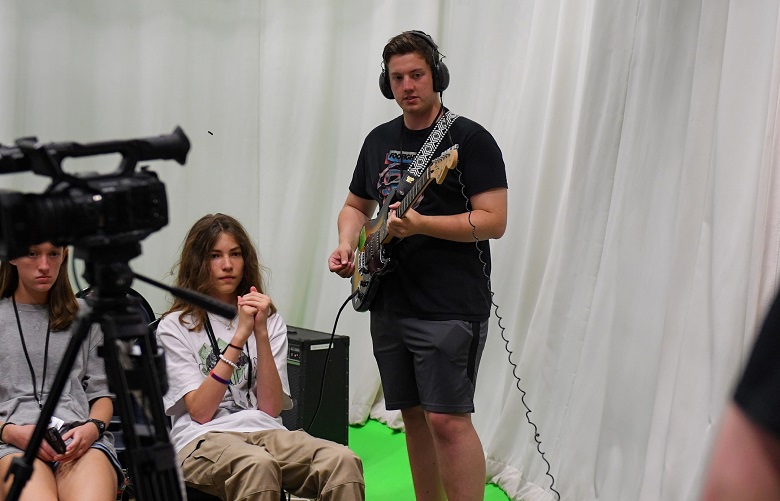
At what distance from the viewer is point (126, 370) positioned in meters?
1.23

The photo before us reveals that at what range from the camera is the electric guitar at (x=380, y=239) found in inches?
86.7

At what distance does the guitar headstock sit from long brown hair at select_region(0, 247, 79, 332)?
3.38 ft

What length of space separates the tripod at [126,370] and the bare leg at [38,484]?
0.97m

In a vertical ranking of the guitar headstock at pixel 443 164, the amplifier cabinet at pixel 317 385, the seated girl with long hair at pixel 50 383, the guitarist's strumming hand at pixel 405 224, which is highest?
the guitar headstock at pixel 443 164

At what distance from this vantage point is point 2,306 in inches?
93.7

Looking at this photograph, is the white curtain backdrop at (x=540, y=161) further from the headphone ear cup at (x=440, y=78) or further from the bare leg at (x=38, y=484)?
the bare leg at (x=38, y=484)

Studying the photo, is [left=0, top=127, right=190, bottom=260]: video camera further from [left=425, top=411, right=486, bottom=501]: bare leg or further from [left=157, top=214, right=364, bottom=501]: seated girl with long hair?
[left=425, top=411, right=486, bottom=501]: bare leg

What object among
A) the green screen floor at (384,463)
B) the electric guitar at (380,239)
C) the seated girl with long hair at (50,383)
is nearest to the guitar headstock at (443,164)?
the electric guitar at (380,239)

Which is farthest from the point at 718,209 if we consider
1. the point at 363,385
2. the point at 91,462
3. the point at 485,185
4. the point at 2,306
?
the point at 363,385

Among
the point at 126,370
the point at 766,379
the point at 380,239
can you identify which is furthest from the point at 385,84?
the point at 766,379

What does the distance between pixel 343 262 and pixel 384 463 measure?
4.22ft

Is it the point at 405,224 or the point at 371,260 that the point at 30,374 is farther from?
the point at 405,224

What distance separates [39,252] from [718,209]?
1752 millimetres

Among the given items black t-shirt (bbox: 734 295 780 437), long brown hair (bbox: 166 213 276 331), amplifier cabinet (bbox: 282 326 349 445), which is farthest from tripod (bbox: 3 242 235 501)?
amplifier cabinet (bbox: 282 326 349 445)
